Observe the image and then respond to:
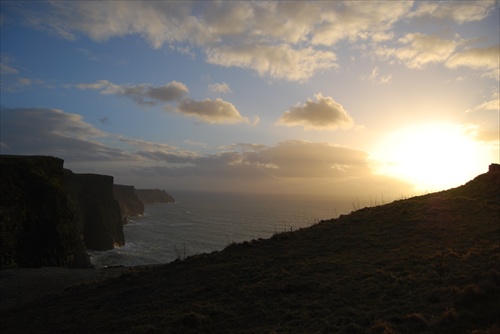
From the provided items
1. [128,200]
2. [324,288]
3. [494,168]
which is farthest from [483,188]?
[128,200]

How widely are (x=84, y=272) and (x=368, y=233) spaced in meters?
24.4

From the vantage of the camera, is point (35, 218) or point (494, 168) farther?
point (35, 218)

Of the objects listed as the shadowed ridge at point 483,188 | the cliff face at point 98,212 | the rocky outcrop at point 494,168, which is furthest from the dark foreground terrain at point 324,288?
the cliff face at point 98,212

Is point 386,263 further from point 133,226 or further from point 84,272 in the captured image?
point 133,226

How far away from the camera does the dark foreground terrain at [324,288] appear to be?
34.7 feet

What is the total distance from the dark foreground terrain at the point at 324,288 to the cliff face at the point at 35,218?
22.5 m

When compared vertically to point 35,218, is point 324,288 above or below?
above

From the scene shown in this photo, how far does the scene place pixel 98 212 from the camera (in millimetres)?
80188

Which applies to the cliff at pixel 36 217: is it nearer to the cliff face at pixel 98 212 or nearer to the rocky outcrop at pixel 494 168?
the cliff face at pixel 98 212

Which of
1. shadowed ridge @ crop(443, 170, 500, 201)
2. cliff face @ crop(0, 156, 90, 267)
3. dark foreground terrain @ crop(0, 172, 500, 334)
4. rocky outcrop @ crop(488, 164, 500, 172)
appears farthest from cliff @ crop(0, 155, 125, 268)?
rocky outcrop @ crop(488, 164, 500, 172)

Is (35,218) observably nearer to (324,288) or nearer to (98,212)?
(98,212)

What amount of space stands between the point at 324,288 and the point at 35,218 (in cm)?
4164

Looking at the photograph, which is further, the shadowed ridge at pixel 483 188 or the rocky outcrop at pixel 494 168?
the rocky outcrop at pixel 494 168

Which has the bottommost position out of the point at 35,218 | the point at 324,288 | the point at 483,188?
the point at 35,218
